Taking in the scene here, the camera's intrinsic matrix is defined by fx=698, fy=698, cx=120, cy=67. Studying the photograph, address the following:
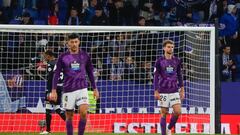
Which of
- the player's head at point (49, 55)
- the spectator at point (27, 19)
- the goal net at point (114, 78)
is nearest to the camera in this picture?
the player's head at point (49, 55)

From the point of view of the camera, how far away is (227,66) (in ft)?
60.5

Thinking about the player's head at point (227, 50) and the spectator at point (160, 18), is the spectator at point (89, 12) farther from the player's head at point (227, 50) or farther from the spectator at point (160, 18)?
the player's head at point (227, 50)

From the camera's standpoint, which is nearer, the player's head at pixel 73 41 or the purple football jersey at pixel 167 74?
the player's head at pixel 73 41

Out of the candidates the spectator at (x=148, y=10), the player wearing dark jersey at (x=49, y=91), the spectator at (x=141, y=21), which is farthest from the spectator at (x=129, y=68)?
the spectator at (x=148, y=10)

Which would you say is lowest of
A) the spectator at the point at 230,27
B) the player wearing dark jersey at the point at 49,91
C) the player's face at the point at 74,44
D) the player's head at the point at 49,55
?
the player wearing dark jersey at the point at 49,91

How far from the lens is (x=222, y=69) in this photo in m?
18.4

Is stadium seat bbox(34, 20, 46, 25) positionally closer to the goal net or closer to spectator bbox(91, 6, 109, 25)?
spectator bbox(91, 6, 109, 25)

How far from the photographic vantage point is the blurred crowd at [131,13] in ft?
64.5

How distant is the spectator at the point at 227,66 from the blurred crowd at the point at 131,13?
33 centimetres

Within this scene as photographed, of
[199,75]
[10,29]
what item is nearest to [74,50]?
[10,29]

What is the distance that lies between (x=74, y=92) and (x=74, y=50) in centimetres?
70

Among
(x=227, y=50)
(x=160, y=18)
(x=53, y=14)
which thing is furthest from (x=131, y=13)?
(x=227, y=50)

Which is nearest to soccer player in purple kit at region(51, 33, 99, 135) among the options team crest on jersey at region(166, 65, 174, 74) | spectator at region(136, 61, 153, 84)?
Answer: team crest on jersey at region(166, 65, 174, 74)

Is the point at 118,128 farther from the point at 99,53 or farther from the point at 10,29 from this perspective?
the point at 10,29
